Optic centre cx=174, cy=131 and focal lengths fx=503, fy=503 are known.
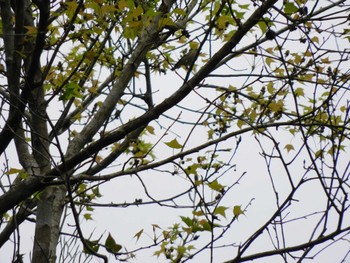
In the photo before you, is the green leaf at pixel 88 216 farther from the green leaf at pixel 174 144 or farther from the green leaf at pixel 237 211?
the green leaf at pixel 174 144

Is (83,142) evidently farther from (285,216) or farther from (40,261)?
(285,216)

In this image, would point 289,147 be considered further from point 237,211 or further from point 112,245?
point 112,245

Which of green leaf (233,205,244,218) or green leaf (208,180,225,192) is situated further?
green leaf (208,180,225,192)

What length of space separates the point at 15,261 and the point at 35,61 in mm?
1103

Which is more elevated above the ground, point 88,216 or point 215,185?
point 88,216

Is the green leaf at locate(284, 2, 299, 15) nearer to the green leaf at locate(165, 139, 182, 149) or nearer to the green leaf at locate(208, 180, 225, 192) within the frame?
the green leaf at locate(165, 139, 182, 149)

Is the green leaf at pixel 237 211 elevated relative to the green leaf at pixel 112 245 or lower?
elevated

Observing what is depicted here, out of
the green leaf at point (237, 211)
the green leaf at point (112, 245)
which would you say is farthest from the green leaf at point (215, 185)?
the green leaf at point (112, 245)

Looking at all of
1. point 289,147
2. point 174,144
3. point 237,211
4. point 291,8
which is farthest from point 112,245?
point 289,147

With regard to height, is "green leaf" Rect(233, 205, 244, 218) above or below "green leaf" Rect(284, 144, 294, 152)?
below

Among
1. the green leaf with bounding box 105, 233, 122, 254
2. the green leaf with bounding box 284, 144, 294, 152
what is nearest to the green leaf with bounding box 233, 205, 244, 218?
the green leaf with bounding box 105, 233, 122, 254

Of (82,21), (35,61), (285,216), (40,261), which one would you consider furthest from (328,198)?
(82,21)

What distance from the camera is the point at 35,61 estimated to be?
2.77 metres

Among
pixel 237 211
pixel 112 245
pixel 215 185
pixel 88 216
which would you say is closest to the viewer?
pixel 112 245
